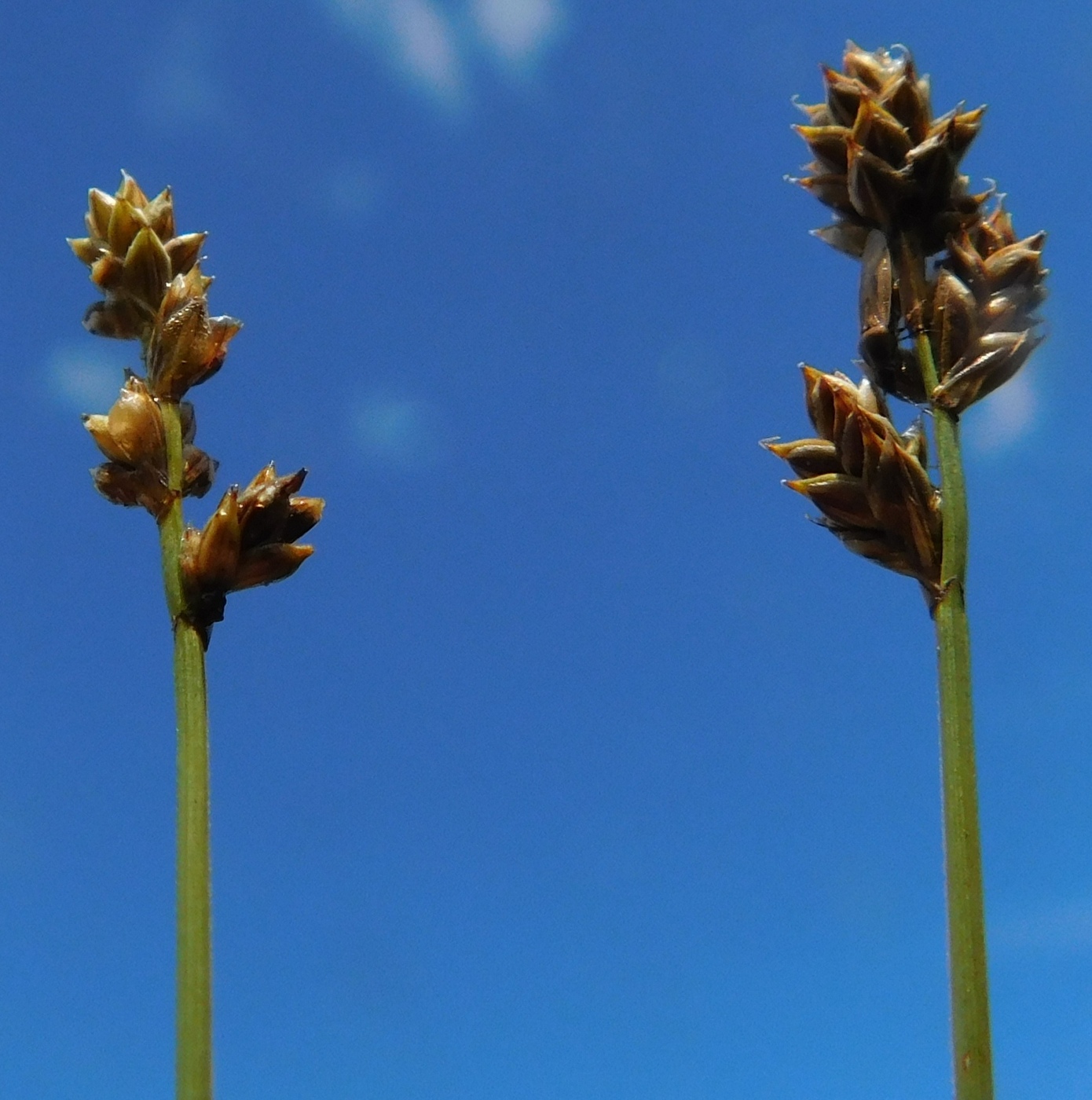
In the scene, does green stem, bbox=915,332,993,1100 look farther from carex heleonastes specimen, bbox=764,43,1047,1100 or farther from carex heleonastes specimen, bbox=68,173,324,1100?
carex heleonastes specimen, bbox=68,173,324,1100

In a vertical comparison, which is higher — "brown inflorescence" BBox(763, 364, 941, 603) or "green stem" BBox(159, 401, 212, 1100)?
"brown inflorescence" BBox(763, 364, 941, 603)

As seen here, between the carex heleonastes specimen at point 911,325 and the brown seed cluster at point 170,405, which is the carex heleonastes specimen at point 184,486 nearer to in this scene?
the brown seed cluster at point 170,405

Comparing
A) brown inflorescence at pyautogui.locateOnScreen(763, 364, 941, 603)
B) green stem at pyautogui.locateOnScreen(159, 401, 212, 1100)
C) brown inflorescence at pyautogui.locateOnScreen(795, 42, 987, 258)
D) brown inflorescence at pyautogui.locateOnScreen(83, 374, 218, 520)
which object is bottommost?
green stem at pyautogui.locateOnScreen(159, 401, 212, 1100)

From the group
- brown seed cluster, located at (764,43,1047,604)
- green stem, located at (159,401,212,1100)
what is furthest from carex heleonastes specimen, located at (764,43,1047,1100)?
green stem, located at (159,401,212,1100)

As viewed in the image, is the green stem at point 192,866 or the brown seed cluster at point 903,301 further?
the brown seed cluster at point 903,301

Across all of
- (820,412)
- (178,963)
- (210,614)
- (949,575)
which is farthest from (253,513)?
(949,575)

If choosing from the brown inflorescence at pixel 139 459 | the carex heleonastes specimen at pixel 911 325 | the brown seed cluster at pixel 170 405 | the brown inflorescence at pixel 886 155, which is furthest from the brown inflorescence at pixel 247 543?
the brown inflorescence at pixel 886 155
